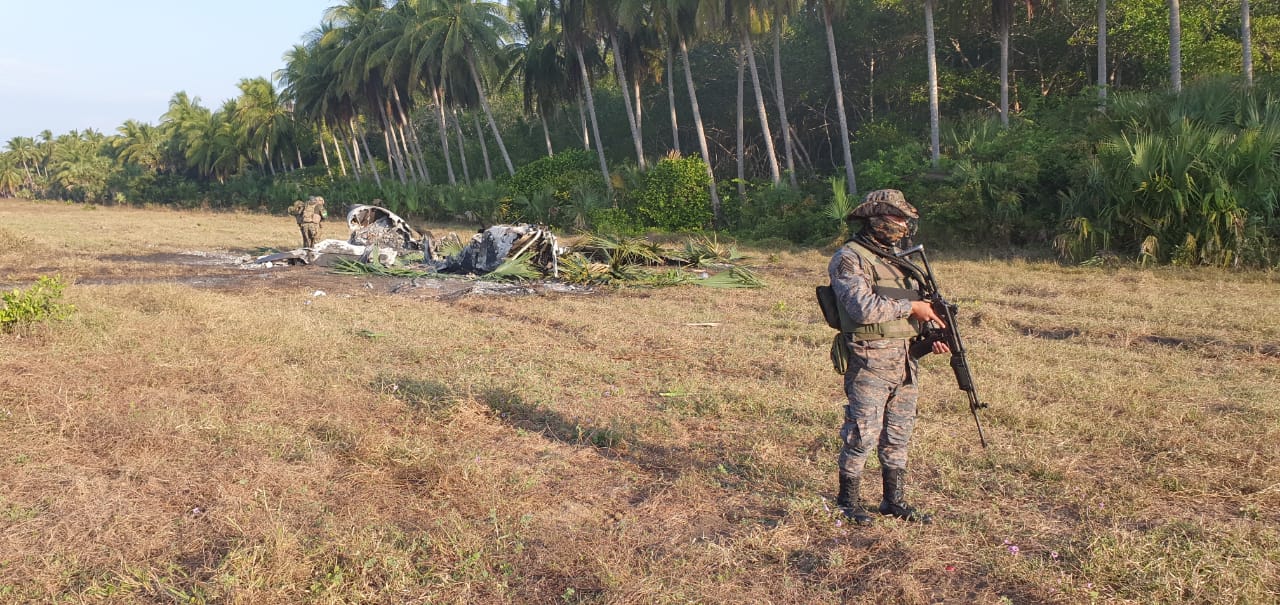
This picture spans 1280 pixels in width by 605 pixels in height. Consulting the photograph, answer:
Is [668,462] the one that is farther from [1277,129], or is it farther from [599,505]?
[1277,129]

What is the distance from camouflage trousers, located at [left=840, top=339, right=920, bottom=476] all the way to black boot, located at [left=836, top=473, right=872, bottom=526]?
0.03 meters

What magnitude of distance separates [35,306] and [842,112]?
18.1m

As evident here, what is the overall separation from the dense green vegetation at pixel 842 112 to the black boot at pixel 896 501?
10.4 metres

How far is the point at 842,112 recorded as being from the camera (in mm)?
20750

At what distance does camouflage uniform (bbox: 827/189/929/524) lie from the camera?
3.36m

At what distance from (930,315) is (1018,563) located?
41.6 inches

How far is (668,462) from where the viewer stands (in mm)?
4465

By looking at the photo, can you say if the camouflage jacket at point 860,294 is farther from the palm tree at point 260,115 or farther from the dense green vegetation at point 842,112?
the palm tree at point 260,115

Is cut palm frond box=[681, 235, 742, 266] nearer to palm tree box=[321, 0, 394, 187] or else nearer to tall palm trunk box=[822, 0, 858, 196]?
tall palm trunk box=[822, 0, 858, 196]

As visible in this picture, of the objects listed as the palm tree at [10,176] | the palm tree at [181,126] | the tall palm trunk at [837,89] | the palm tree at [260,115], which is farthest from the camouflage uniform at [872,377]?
the palm tree at [10,176]

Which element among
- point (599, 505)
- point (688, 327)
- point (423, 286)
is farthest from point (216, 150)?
point (599, 505)

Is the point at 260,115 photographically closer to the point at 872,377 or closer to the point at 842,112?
the point at 842,112

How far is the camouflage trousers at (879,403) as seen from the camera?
3.46 meters

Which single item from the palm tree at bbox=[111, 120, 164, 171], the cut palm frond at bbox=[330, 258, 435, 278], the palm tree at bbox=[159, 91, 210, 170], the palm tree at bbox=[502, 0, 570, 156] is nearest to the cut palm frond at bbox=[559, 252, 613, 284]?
the cut palm frond at bbox=[330, 258, 435, 278]
